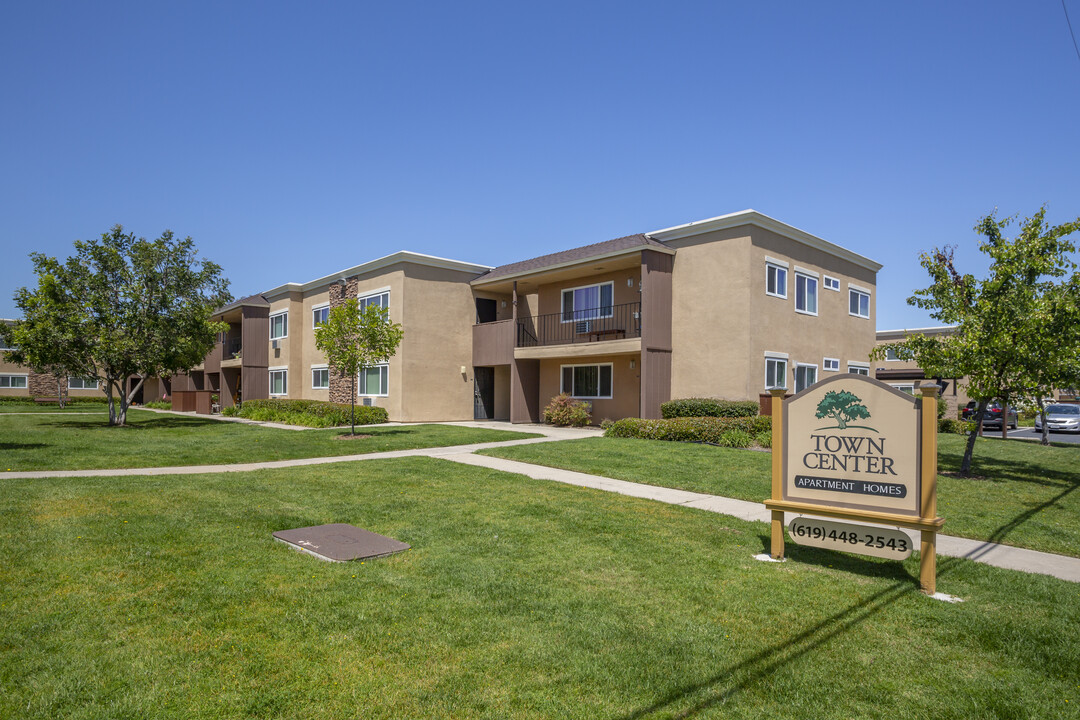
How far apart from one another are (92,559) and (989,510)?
36.1 feet

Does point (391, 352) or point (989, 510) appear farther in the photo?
point (391, 352)

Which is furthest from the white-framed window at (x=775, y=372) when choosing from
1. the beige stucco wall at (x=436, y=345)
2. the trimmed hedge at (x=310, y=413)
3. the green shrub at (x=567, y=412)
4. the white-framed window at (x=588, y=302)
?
the trimmed hedge at (x=310, y=413)

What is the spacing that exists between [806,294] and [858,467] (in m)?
18.3

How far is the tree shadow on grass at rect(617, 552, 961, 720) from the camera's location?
11.4 feet

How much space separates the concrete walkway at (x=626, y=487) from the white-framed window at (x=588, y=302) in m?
7.89

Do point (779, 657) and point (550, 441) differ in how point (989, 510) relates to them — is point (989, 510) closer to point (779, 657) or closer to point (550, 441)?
point (779, 657)

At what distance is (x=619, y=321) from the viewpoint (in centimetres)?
2358

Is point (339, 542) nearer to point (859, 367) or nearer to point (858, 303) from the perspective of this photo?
point (859, 367)

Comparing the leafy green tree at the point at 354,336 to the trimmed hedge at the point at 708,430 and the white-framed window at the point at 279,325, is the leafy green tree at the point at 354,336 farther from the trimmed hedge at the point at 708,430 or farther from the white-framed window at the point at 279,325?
the white-framed window at the point at 279,325

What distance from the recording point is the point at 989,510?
908 centimetres

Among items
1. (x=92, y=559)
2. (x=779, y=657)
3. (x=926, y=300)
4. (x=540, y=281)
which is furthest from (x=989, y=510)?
(x=540, y=281)

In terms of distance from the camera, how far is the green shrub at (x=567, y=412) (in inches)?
915

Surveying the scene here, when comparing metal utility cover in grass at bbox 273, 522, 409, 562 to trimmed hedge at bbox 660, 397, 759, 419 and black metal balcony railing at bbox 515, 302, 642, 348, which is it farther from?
black metal balcony railing at bbox 515, 302, 642, 348

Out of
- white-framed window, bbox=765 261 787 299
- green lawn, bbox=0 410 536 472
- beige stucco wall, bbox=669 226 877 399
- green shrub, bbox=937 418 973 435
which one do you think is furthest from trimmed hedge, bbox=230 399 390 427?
green shrub, bbox=937 418 973 435
